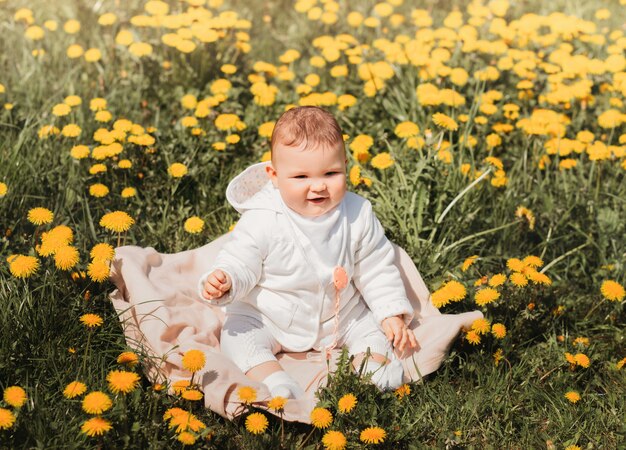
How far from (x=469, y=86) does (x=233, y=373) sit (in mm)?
2477

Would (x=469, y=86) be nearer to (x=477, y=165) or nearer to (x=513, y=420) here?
(x=477, y=165)

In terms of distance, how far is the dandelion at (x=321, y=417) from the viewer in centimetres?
226

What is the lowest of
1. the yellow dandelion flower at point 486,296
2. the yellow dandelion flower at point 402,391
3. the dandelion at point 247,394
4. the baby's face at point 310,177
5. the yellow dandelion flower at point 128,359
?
the yellow dandelion flower at point 402,391

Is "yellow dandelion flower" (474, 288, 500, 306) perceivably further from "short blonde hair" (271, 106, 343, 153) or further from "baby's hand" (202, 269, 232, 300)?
"baby's hand" (202, 269, 232, 300)

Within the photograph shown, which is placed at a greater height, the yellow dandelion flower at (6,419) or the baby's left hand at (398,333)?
the yellow dandelion flower at (6,419)

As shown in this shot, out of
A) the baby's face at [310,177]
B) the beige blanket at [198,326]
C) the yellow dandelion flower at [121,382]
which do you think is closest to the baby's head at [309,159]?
the baby's face at [310,177]

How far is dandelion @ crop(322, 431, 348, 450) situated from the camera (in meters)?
2.19

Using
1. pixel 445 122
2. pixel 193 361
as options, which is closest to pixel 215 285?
pixel 193 361

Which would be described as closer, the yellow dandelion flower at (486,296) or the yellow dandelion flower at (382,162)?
the yellow dandelion flower at (486,296)

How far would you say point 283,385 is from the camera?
2.55 meters

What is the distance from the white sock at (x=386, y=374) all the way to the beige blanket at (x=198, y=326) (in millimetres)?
72

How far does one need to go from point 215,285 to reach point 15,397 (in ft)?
2.32

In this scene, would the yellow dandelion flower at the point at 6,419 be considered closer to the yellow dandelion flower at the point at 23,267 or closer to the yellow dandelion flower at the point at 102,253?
the yellow dandelion flower at the point at 23,267

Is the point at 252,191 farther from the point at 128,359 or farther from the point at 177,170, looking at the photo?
the point at 128,359
